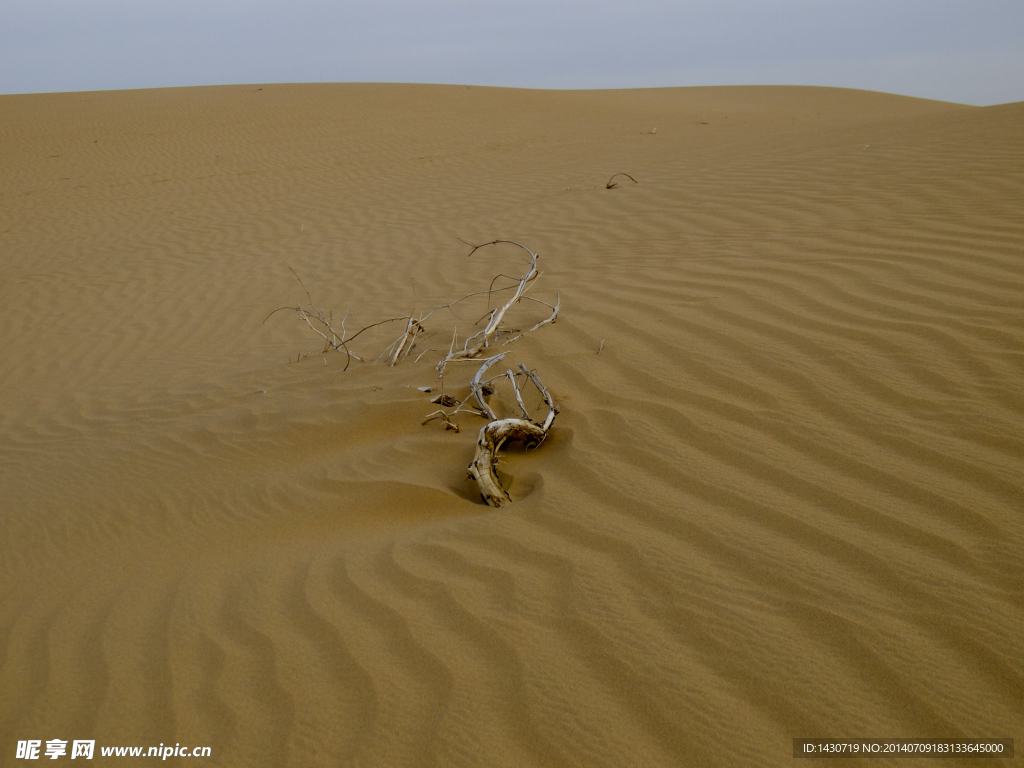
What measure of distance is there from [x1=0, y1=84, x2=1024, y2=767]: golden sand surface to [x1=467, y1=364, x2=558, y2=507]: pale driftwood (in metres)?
0.06

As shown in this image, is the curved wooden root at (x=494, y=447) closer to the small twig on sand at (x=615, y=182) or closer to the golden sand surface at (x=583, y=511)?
the golden sand surface at (x=583, y=511)

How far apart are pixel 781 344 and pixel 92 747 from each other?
2.57m

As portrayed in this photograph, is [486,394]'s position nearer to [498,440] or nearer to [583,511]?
[498,440]

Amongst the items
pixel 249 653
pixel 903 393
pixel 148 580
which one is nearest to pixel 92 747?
pixel 249 653

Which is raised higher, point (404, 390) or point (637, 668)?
point (404, 390)

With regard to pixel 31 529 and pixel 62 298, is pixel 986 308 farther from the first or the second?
pixel 62 298

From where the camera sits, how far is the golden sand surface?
1572mm

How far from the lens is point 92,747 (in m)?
1.64

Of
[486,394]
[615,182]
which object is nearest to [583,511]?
[486,394]

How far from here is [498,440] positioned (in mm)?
2572

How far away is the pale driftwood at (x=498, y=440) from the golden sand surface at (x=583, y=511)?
0.06 metres

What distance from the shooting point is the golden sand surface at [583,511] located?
5.16 feet

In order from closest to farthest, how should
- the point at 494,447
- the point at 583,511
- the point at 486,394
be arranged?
the point at 583,511 < the point at 494,447 < the point at 486,394

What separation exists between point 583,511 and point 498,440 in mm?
482
